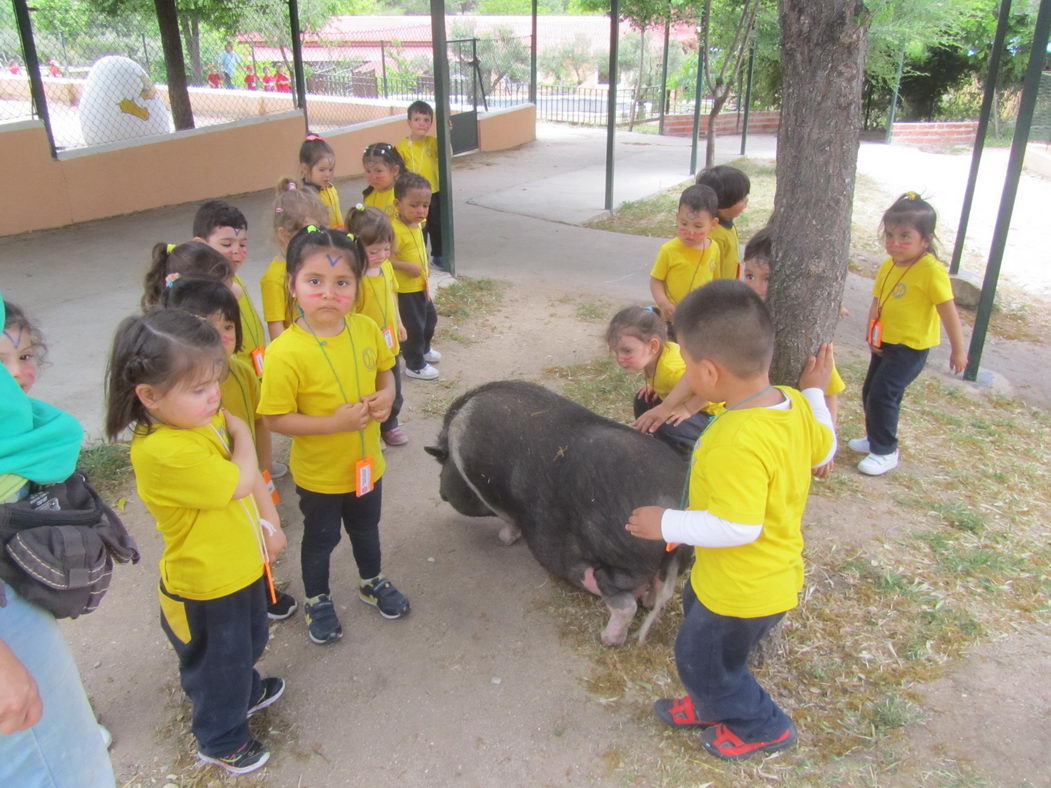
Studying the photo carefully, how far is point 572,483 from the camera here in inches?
121

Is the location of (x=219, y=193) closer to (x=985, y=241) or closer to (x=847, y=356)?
(x=847, y=356)

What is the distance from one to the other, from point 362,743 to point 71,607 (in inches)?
51.3

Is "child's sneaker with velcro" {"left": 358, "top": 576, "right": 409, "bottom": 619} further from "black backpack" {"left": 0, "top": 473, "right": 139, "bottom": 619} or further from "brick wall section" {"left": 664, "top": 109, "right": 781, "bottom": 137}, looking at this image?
"brick wall section" {"left": 664, "top": 109, "right": 781, "bottom": 137}

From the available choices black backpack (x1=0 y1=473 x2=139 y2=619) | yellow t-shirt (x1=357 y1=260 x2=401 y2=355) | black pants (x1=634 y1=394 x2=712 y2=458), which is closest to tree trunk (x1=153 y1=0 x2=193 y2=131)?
yellow t-shirt (x1=357 y1=260 x2=401 y2=355)

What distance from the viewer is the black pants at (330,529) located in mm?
2924

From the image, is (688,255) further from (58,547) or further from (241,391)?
(58,547)

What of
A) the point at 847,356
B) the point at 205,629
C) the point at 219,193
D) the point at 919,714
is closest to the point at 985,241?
the point at 847,356

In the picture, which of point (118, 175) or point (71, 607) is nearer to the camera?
point (71, 607)

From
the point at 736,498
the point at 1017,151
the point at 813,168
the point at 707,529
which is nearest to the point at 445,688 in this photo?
the point at 707,529

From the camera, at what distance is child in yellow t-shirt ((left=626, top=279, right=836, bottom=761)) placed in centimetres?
205

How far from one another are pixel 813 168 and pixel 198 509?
8.80 feet

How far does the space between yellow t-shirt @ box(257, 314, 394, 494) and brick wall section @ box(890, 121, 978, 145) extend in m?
22.9

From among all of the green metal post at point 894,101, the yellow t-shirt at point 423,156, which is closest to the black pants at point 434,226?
the yellow t-shirt at point 423,156

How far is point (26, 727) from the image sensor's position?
1.41 metres
